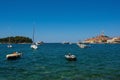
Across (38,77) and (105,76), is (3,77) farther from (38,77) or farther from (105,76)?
(105,76)

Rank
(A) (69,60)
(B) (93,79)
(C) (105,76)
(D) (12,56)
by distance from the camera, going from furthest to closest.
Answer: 1. (D) (12,56)
2. (A) (69,60)
3. (C) (105,76)
4. (B) (93,79)

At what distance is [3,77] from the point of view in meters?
40.2

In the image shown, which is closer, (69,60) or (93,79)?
(93,79)

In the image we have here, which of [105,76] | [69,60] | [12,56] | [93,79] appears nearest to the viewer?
[93,79]

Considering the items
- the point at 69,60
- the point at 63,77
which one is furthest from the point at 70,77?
the point at 69,60

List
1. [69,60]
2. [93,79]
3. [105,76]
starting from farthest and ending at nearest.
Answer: [69,60]
[105,76]
[93,79]

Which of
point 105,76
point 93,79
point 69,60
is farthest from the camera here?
point 69,60

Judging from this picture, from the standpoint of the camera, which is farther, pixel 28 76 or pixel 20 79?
pixel 28 76

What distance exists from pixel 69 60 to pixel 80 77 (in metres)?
28.1

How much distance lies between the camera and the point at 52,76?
40938 millimetres

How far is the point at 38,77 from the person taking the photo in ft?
131

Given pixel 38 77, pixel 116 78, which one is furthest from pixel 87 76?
pixel 38 77

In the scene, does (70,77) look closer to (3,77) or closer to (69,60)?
(3,77)

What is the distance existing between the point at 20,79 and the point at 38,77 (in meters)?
3.04
